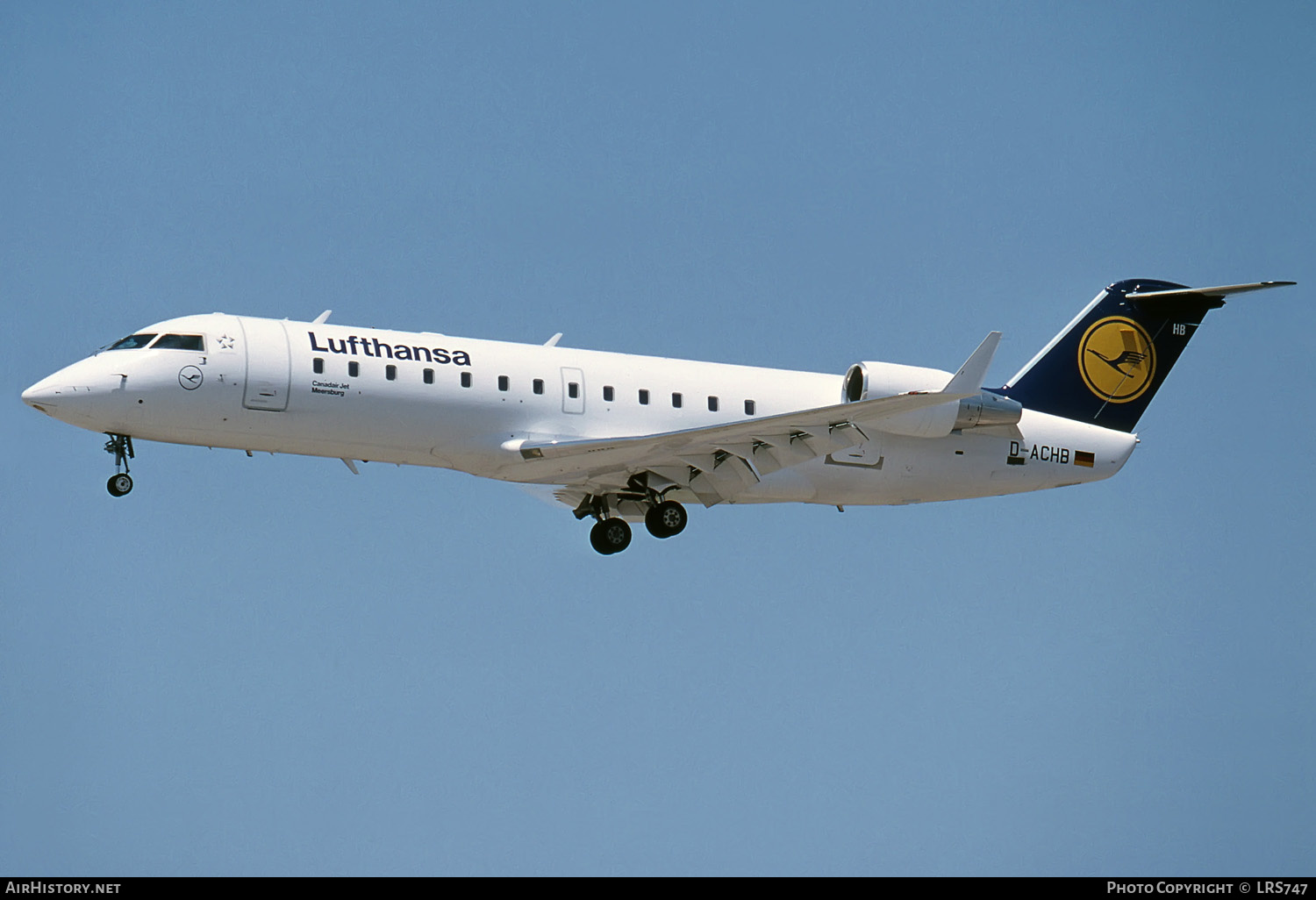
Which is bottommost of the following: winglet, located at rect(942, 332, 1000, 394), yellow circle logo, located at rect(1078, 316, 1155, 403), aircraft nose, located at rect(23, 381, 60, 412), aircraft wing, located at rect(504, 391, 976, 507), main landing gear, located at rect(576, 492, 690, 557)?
main landing gear, located at rect(576, 492, 690, 557)

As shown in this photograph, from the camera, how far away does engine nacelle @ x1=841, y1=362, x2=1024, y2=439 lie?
86.9 feet

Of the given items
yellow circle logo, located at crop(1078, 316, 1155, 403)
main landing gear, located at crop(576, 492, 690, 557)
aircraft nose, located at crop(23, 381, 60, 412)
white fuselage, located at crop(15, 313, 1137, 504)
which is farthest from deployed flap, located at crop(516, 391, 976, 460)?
aircraft nose, located at crop(23, 381, 60, 412)

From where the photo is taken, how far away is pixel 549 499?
28.7 meters

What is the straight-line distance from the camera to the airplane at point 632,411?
24.3m

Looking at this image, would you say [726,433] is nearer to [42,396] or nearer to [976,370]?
[976,370]

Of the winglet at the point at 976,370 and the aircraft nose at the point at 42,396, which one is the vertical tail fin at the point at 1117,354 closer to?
the winglet at the point at 976,370

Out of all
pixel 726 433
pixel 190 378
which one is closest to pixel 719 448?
pixel 726 433

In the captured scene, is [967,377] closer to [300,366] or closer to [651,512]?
[651,512]

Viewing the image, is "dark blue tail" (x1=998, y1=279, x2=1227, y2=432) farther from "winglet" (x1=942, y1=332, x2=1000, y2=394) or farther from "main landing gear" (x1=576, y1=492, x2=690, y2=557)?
"main landing gear" (x1=576, y1=492, x2=690, y2=557)

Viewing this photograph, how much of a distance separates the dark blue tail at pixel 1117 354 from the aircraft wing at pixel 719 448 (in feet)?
13.9

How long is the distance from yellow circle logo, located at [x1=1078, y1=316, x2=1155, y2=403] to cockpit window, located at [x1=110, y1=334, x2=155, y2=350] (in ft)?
50.5

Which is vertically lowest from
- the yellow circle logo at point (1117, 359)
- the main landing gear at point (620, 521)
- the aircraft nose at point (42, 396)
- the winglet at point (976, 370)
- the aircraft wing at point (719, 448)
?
the main landing gear at point (620, 521)

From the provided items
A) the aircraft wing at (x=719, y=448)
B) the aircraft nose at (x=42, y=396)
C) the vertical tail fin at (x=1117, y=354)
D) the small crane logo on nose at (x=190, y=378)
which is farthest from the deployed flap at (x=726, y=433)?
the aircraft nose at (x=42, y=396)

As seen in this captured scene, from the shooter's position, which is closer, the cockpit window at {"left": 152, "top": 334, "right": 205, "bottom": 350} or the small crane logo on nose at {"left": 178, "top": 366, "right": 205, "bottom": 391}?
the small crane logo on nose at {"left": 178, "top": 366, "right": 205, "bottom": 391}
